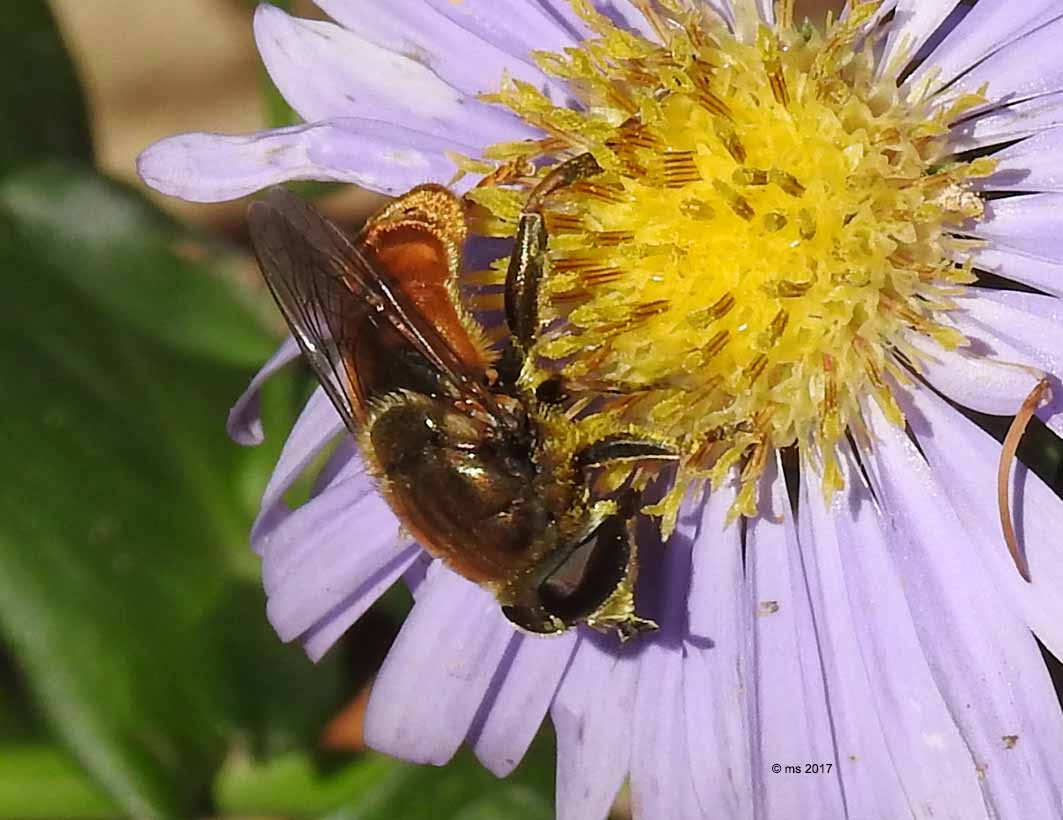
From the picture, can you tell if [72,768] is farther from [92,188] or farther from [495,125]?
[495,125]

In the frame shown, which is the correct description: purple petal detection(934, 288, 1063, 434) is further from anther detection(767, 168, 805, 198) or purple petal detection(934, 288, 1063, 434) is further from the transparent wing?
the transparent wing

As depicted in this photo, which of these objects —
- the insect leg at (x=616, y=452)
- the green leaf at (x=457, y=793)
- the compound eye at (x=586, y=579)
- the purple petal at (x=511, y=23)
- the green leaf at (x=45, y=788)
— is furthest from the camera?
the green leaf at (x=45, y=788)

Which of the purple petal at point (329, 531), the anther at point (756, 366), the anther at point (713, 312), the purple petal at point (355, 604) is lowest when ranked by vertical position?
the purple petal at point (355, 604)

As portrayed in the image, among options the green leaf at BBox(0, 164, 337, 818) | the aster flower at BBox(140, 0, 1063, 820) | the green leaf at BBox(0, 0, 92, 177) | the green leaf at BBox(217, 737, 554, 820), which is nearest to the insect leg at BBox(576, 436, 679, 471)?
the aster flower at BBox(140, 0, 1063, 820)

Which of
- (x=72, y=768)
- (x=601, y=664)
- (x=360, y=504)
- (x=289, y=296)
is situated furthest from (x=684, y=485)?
(x=72, y=768)

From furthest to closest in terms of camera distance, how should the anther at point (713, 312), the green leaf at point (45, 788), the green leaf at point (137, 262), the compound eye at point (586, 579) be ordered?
the green leaf at point (137, 262)
the green leaf at point (45, 788)
the anther at point (713, 312)
the compound eye at point (586, 579)

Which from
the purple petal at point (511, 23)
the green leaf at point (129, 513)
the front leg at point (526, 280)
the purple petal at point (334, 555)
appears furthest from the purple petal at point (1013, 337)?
the green leaf at point (129, 513)

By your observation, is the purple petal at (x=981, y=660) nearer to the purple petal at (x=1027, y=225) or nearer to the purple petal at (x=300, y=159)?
the purple petal at (x=1027, y=225)
